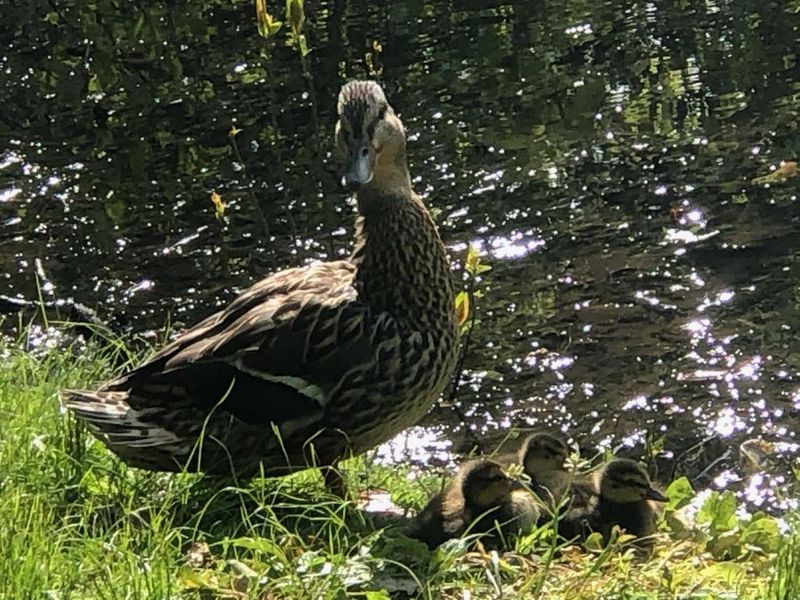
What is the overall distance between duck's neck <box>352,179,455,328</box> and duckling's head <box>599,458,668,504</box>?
0.70m

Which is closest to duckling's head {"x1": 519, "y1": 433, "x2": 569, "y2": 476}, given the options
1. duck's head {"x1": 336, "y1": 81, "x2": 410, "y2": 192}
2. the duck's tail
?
duck's head {"x1": 336, "y1": 81, "x2": 410, "y2": 192}

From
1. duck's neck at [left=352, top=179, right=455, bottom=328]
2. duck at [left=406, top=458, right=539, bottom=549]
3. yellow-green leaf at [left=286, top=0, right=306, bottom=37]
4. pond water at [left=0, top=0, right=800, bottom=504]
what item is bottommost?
pond water at [left=0, top=0, right=800, bottom=504]

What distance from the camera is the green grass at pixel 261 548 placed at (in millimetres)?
3453

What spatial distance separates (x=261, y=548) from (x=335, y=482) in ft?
2.52

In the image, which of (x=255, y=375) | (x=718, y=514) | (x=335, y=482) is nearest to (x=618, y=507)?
(x=718, y=514)

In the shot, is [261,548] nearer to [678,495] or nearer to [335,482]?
[335,482]

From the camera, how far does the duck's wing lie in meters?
4.22

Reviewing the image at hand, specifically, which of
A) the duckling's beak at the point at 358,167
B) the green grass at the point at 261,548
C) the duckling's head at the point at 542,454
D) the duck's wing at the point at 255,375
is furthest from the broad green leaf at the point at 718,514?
the duckling's beak at the point at 358,167

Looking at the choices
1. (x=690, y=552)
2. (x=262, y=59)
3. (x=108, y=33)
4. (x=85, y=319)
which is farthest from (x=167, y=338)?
(x=108, y=33)

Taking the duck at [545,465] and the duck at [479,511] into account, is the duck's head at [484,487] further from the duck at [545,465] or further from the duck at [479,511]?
the duck at [545,465]

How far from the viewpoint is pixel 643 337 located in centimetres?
657

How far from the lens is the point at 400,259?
448 centimetres

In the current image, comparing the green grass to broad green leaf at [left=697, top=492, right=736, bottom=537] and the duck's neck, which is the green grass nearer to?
broad green leaf at [left=697, top=492, right=736, bottom=537]

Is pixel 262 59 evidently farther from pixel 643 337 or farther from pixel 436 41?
pixel 643 337
